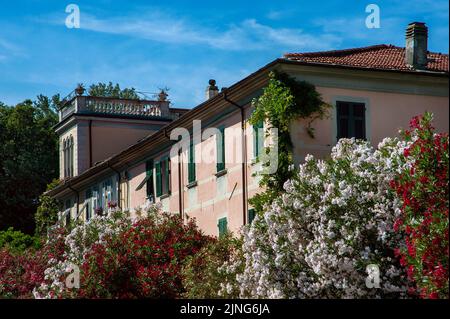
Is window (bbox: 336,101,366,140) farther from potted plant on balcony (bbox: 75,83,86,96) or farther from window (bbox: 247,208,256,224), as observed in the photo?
potted plant on balcony (bbox: 75,83,86,96)

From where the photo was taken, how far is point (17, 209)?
2616 inches

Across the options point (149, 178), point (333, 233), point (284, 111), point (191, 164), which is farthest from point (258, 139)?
point (149, 178)

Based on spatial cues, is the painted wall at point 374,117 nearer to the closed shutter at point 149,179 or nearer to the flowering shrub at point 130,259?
the flowering shrub at point 130,259

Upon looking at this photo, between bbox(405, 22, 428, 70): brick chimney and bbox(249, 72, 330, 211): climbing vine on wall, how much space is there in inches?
140

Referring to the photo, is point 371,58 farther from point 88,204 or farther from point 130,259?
point 88,204

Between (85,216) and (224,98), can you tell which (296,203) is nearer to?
(224,98)

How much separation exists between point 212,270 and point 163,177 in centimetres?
1304

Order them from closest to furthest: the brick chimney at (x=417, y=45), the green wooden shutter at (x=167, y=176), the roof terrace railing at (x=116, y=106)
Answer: the brick chimney at (x=417, y=45) → the green wooden shutter at (x=167, y=176) → the roof terrace railing at (x=116, y=106)

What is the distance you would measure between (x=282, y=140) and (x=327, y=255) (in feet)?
22.5

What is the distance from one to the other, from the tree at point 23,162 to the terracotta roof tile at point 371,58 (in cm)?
3255

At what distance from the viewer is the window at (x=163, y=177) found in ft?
134

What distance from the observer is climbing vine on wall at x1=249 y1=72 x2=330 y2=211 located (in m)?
30.9

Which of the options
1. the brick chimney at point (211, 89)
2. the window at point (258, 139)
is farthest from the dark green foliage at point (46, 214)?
the window at point (258, 139)
